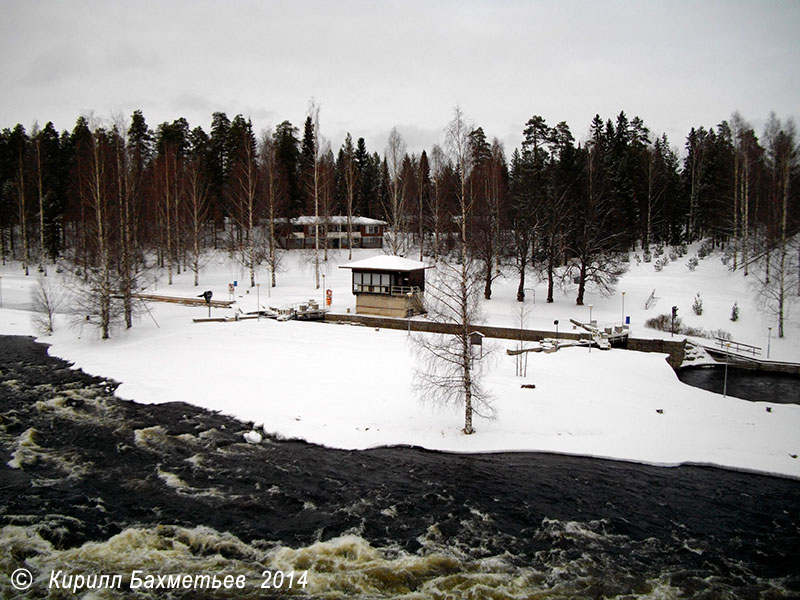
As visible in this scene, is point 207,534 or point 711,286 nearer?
point 207,534

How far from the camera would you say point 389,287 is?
3450cm

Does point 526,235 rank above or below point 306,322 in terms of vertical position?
above

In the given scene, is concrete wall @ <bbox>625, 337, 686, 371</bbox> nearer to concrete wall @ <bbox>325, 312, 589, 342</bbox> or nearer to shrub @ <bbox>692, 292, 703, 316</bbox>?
concrete wall @ <bbox>325, 312, 589, 342</bbox>

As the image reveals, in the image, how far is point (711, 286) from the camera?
39.1 metres

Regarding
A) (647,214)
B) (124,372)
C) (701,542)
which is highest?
(647,214)

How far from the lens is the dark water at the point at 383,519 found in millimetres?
10414

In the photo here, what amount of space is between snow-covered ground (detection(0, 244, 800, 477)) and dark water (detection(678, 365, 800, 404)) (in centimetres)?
221

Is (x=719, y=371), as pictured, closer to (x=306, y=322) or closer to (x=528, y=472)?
(x=528, y=472)

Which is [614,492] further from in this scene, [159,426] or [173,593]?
[159,426]

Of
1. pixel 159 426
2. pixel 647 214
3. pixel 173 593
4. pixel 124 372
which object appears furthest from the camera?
pixel 647 214

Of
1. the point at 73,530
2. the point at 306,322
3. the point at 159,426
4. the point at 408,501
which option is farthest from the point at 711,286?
the point at 73,530

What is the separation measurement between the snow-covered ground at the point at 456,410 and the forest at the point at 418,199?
3076 millimetres

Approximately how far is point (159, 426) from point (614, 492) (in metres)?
15.1

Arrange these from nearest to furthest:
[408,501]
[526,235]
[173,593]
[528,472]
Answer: [173,593]
[408,501]
[528,472]
[526,235]
